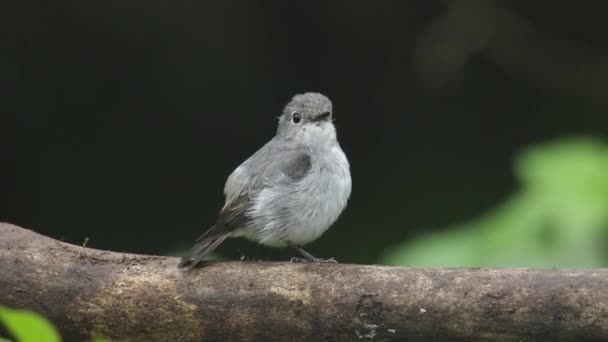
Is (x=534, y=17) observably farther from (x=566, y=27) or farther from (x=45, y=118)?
(x=45, y=118)

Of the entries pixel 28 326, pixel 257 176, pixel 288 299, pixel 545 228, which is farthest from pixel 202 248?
pixel 28 326

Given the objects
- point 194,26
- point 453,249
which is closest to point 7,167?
point 194,26

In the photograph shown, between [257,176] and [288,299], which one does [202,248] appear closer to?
[288,299]

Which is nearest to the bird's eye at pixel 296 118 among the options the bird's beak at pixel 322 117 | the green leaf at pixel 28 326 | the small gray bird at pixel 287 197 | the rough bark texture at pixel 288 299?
the bird's beak at pixel 322 117

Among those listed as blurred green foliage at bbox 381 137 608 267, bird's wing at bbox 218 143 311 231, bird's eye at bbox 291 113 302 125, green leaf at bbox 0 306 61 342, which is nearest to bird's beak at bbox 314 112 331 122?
bird's eye at bbox 291 113 302 125

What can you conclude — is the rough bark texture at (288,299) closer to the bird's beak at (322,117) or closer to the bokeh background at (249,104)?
the bird's beak at (322,117)

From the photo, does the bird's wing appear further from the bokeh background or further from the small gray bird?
the bokeh background
